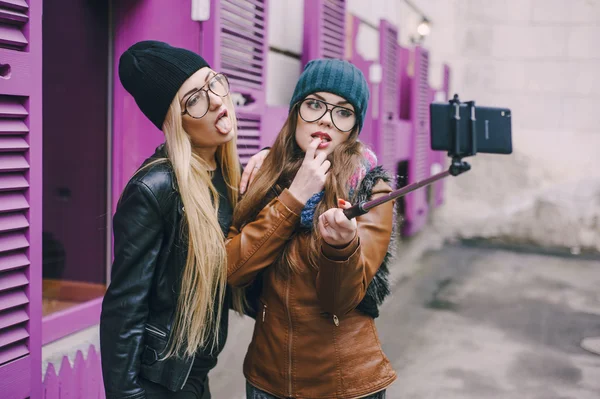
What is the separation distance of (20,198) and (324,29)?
10.6 feet

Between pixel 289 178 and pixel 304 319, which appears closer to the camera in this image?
pixel 304 319

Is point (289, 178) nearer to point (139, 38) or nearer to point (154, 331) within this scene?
point (154, 331)

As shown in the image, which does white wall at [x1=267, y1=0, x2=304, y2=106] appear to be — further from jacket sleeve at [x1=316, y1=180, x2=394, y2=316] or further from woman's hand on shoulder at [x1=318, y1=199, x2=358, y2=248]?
woman's hand on shoulder at [x1=318, y1=199, x2=358, y2=248]

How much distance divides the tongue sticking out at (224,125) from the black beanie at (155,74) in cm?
17

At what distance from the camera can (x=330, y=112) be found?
80.5 inches

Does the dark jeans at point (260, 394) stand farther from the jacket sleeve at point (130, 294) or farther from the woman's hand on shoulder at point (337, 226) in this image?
the woman's hand on shoulder at point (337, 226)

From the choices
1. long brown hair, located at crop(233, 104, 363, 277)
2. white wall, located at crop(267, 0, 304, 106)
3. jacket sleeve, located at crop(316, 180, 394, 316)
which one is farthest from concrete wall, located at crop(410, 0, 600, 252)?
jacket sleeve, located at crop(316, 180, 394, 316)

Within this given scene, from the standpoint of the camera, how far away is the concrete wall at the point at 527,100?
9.66m

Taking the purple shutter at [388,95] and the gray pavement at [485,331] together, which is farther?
the purple shutter at [388,95]

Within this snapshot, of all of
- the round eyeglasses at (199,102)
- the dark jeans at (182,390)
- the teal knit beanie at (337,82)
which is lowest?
the dark jeans at (182,390)

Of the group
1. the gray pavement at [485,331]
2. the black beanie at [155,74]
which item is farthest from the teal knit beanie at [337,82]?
the gray pavement at [485,331]

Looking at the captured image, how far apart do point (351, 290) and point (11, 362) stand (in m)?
1.08

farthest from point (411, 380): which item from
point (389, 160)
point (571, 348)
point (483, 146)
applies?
point (483, 146)

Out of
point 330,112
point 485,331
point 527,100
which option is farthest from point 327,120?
point 527,100
